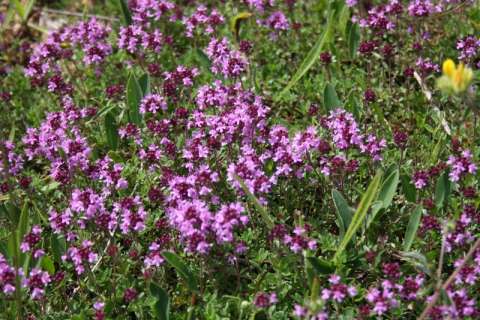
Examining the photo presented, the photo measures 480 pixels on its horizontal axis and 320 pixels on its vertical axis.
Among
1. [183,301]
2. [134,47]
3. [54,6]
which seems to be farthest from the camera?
[54,6]

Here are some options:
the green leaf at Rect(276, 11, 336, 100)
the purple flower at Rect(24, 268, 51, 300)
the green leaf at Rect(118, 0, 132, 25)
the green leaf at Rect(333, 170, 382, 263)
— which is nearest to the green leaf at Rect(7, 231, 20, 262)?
the purple flower at Rect(24, 268, 51, 300)

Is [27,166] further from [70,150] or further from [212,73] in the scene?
[212,73]

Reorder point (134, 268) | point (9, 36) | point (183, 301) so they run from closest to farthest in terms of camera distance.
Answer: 1. point (183, 301)
2. point (134, 268)
3. point (9, 36)

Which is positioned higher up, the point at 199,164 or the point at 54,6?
the point at 54,6

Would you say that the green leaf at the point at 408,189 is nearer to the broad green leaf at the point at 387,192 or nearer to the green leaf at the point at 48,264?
the broad green leaf at the point at 387,192

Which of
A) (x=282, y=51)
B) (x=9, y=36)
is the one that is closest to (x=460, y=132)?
(x=282, y=51)

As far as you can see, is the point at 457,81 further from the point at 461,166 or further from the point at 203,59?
the point at 203,59

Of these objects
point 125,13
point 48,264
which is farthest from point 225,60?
point 48,264
